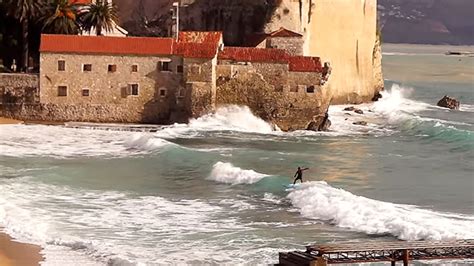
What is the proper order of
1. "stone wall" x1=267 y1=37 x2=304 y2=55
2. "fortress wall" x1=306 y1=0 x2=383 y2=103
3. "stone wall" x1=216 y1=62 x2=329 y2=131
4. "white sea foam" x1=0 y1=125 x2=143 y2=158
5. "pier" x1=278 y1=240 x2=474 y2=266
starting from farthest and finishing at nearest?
"fortress wall" x1=306 y1=0 x2=383 y2=103 → "stone wall" x1=267 y1=37 x2=304 y2=55 → "stone wall" x1=216 y1=62 x2=329 y2=131 → "white sea foam" x1=0 y1=125 x2=143 y2=158 → "pier" x1=278 y1=240 x2=474 y2=266

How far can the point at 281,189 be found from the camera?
98.0ft

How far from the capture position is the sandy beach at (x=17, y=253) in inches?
814

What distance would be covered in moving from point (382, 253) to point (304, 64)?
27692 millimetres

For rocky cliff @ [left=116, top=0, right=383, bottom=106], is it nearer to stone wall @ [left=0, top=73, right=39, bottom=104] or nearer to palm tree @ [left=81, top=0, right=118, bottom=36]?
palm tree @ [left=81, top=0, right=118, bottom=36]

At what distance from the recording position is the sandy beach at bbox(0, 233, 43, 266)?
67.9ft

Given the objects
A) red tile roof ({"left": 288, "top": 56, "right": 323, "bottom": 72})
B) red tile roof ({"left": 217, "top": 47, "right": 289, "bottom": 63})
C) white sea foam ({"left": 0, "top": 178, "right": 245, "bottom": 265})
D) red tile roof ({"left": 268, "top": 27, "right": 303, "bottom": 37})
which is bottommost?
white sea foam ({"left": 0, "top": 178, "right": 245, "bottom": 265})

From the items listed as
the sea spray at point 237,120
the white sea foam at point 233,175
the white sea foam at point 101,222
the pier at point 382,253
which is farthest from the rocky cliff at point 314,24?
the pier at point 382,253

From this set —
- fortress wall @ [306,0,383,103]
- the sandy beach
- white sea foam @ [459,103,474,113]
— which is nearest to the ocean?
the sandy beach

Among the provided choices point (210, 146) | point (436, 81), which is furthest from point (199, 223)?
point (436, 81)

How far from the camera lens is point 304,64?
1800 inches

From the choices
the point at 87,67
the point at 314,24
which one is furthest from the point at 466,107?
the point at 87,67

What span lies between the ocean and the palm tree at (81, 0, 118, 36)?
25.0ft

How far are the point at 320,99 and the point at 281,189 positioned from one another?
15977 millimetres

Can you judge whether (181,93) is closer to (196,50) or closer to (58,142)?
(196,50)
